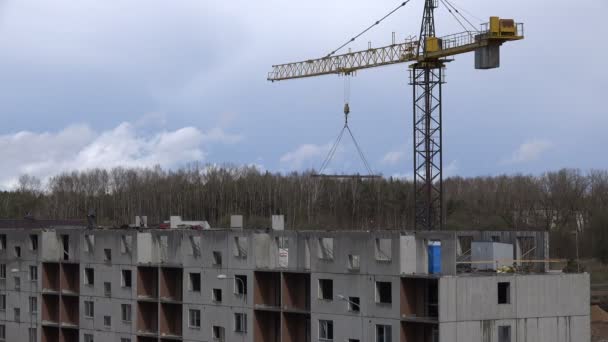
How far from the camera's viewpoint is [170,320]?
191 ft

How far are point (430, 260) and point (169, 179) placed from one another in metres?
131

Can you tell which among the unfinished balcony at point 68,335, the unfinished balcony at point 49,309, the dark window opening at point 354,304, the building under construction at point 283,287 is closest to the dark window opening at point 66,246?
the building under construction at point 283,287

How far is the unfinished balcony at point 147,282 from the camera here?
195 ft

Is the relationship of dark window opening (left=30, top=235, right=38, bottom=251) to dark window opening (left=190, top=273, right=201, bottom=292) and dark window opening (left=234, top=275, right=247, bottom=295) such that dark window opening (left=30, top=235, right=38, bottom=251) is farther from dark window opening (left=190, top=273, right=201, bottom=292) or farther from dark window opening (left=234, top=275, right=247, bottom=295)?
dark window opening (left=234, top=275, right=247, bottom=295)

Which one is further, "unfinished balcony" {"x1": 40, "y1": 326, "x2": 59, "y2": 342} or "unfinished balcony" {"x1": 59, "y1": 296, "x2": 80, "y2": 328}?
"unfinished balcony" {"x1": 40, "y1": 326, "x2": 59, "y2": 342}

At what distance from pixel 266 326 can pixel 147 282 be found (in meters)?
10.2

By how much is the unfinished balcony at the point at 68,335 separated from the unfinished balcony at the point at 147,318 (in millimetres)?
7404

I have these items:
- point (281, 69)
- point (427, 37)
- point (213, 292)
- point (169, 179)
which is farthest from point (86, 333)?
point (169, 179)

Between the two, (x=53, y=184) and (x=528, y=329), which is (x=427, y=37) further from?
(x=53, y=184)

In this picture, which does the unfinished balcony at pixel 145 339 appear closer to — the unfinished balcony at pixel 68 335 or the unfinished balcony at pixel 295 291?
the unfinished balcony at pixel 68 335

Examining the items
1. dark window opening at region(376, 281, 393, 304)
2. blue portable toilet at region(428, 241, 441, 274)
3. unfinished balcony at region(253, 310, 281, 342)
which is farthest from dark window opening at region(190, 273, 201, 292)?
blue portable toilet at region(428, 241, 441, 274)

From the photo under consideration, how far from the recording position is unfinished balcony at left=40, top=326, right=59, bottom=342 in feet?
217

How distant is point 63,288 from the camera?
6500 cm

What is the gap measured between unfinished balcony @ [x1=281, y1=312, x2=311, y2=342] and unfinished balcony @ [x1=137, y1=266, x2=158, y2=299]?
11.1 meters
